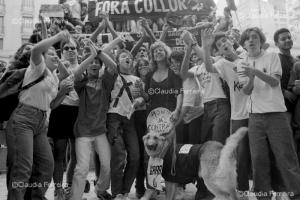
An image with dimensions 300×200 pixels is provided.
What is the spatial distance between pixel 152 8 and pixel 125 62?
466cm

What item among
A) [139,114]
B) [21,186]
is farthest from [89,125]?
[21,186]

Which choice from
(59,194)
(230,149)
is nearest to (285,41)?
(230,149)

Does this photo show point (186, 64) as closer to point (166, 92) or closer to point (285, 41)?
point (166, 92)

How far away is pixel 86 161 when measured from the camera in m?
4.54

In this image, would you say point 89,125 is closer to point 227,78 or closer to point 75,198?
point 75,198

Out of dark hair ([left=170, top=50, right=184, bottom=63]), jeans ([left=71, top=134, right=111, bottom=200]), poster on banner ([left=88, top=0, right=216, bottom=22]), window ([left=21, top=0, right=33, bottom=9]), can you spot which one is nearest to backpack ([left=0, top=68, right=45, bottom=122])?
jeans ([left=71, top=134, right=111, bottom=200])

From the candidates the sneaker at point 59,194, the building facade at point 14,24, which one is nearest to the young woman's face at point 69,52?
the sneaker at point 59,194

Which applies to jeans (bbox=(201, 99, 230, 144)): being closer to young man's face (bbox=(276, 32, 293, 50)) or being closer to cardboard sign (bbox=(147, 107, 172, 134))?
cardboard sign (bbox=(147, 107, 172, 134))

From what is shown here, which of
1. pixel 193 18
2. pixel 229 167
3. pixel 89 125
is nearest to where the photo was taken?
pixel 229 167

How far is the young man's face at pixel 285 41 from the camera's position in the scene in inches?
185

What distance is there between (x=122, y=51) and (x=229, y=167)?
2181 millimetres

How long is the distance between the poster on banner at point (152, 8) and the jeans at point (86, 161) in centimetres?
523

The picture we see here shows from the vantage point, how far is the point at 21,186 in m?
3.72

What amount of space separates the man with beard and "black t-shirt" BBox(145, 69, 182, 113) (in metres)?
1.28
